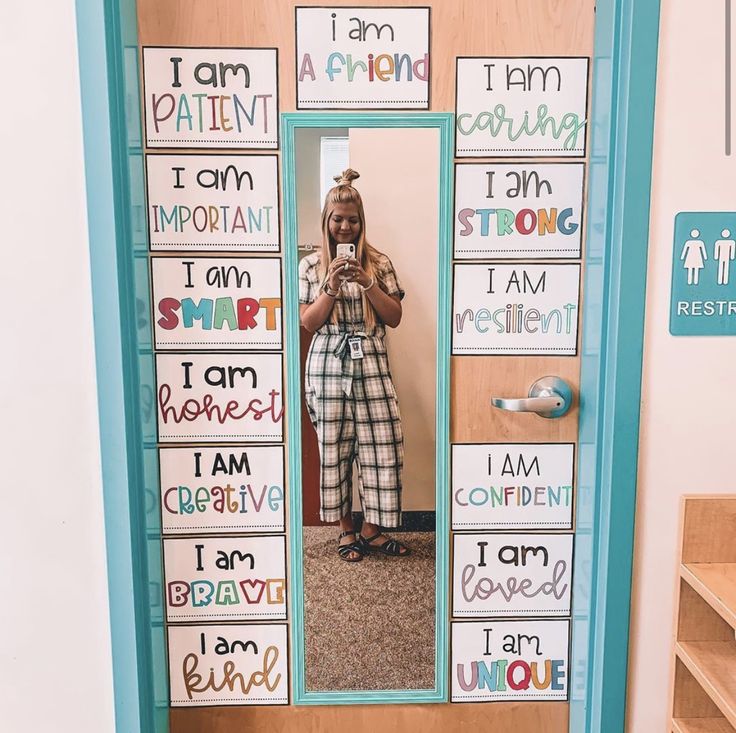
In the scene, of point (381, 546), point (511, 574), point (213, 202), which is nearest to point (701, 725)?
point (511, 574)

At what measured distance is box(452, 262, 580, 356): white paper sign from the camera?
4.00 feet

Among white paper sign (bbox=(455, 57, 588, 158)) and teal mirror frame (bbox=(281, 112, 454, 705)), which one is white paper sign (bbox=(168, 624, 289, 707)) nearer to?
teal mirror frame (bbox=(281, 112, 454, 705))

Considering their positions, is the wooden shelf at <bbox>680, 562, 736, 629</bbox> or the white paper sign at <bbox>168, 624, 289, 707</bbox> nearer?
the wooden shelf at <bbox>680, 562, 736, 629</bbox>

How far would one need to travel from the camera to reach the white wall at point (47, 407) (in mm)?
1074

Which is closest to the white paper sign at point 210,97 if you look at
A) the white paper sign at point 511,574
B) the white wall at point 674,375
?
the white wall at point 674,375

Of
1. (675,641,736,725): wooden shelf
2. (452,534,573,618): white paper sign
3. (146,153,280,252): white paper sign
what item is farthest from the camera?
(452,534,573,618): white paper sign

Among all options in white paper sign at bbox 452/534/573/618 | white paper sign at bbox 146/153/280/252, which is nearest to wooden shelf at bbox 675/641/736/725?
white paper sign at bbox 452/534/573/618

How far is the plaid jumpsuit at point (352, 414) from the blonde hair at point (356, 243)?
14mm

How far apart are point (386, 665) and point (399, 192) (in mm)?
909

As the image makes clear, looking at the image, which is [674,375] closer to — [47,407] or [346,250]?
[346,250]

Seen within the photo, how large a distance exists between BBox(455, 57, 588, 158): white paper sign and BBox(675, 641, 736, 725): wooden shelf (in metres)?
0.86

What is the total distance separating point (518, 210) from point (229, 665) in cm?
104

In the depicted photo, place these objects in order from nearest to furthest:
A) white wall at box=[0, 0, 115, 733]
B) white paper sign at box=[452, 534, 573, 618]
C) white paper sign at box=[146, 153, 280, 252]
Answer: white wall at box=[0, 0, 115, 733]
white paper sign at box=[146, 153, 280, 252]
white paper sign at box=[452, 534, 573, 618]

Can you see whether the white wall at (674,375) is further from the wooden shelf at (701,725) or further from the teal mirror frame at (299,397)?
the teal mirror frame at (299,397)
